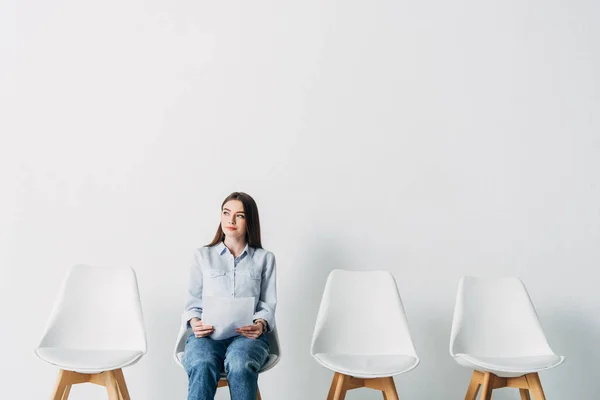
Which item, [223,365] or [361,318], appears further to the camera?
[361,318]

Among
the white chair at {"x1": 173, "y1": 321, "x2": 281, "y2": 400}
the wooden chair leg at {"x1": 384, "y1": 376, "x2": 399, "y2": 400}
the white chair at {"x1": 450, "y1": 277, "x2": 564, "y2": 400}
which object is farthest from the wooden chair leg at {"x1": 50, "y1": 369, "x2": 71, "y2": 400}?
the white chair at {"x1": 450, "y1": 277, "x2": 564, "y2": 400}

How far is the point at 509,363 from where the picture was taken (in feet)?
7.92

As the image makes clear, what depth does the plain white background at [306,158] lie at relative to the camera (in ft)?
9.52

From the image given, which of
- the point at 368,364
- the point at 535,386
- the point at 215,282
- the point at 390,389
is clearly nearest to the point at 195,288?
the point at 215,282

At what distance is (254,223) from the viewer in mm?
2500

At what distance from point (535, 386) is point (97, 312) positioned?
170 centimetres

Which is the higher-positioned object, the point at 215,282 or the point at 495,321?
the point at 215,282

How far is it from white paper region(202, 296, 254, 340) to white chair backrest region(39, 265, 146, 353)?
327 mm

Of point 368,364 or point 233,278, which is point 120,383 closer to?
point 233,278

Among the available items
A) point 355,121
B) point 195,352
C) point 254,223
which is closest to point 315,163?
point 355,121

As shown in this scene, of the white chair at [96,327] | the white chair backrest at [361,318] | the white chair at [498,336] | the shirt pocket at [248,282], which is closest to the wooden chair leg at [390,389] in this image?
the white chair backrest at [361,318]

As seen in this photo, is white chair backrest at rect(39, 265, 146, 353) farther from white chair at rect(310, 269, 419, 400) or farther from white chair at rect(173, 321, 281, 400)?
white chair at rect(310, 269, 419, 400)

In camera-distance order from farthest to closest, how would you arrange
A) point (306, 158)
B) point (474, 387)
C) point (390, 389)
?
1. point (306, 158)
2. point (474, 387)
3. point (390, 389)

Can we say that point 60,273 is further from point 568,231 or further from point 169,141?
point 568,231
